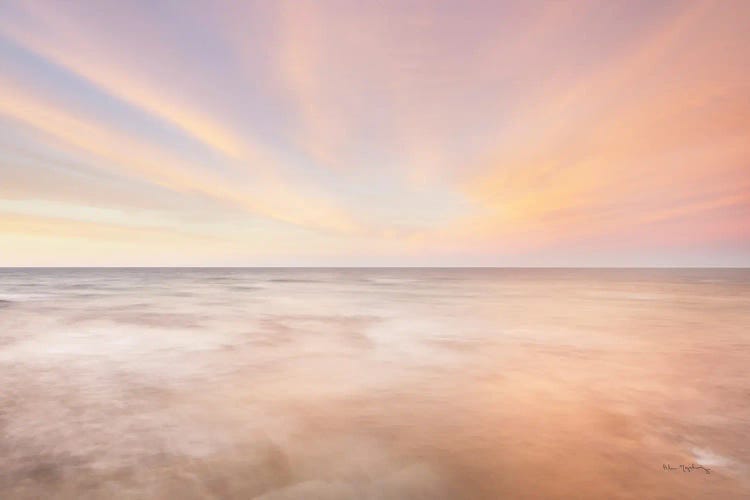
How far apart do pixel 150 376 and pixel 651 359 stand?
51.7 feet

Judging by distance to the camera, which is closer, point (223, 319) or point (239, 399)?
point (239, 399)

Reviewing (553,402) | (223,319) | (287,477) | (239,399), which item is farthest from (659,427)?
(223,319)

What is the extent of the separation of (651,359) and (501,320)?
10.9 m

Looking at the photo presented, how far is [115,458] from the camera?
6.50m

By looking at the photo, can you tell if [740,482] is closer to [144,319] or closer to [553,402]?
[553,402]

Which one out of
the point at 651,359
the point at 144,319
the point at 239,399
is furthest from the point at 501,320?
the point at 144,319

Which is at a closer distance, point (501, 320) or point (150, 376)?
point (150, 376)

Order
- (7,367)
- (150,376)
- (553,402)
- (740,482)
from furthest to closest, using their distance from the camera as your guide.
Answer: (7,367) → (150,376) → (553,402) → (740,482)

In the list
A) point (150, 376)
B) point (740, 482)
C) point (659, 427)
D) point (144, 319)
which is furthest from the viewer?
point (144, 319)

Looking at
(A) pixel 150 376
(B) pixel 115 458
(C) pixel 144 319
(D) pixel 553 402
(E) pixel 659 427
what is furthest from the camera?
(C) pixel 144 319

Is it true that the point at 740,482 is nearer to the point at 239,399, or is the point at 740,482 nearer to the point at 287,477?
the point at 287,477
